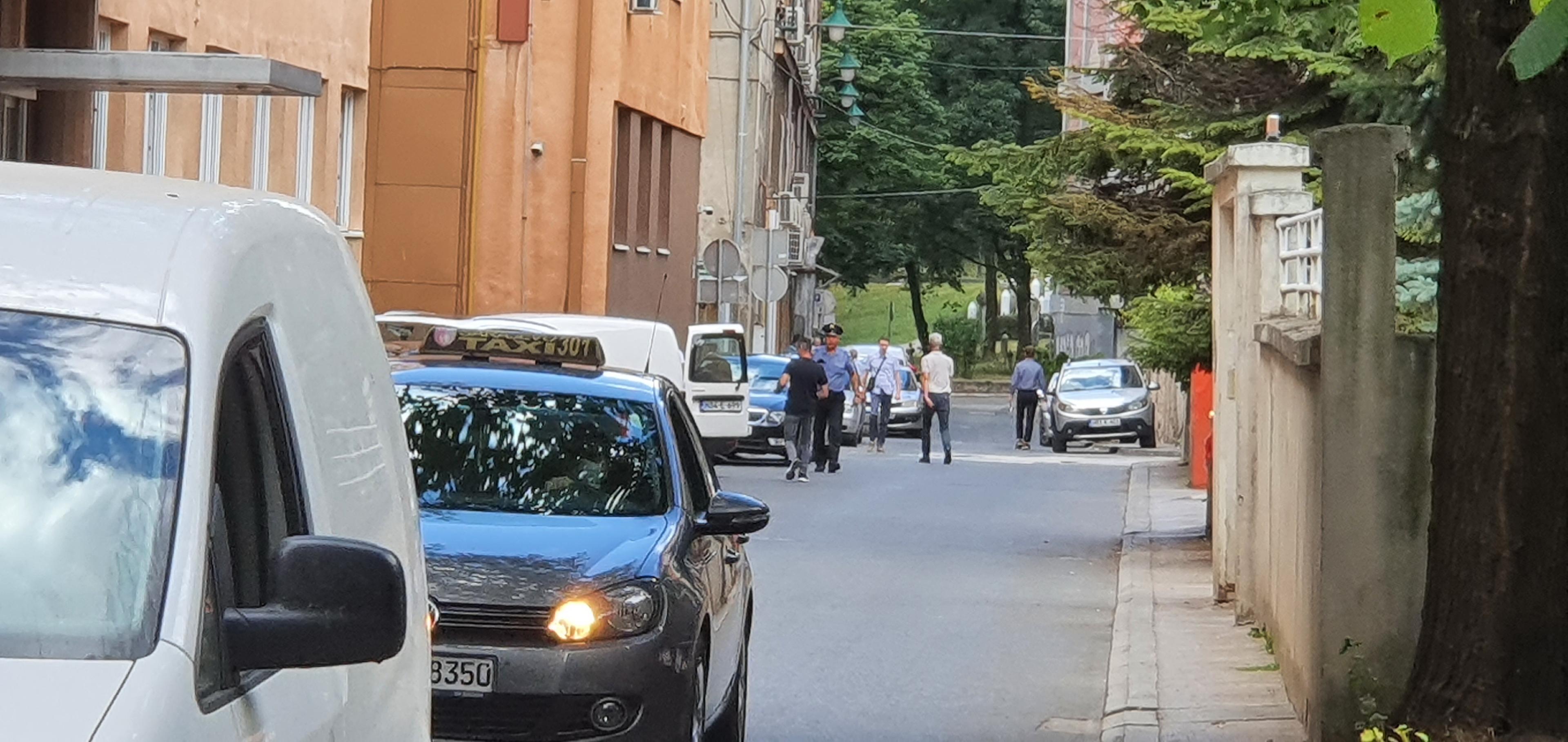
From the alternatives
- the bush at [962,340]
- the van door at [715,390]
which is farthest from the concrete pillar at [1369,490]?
the bush at [962,340]

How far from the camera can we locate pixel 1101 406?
4278 centimetres

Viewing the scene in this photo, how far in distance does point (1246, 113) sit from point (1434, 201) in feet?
28.3

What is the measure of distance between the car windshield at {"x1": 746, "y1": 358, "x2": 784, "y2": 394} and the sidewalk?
14925mm

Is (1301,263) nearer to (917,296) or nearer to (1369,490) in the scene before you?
(1369,490)

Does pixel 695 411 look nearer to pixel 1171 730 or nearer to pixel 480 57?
pixel 480 57

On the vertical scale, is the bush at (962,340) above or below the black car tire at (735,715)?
above

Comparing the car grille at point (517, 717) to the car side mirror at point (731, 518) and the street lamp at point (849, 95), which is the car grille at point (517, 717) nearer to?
the car side mirror at point (731, 518)

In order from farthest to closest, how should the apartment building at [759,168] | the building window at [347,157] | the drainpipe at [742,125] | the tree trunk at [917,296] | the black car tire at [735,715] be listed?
1. the tree trunk at [917,296]
2. the drainpipe at [742,125]
3. the apartment building at [759,168]
4. the building window at [347,157]
5. the black car tire at [735,715]

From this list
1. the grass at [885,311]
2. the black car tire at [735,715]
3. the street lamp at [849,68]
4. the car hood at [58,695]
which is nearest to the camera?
the car hood at [58,695]

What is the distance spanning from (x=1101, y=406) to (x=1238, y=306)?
88.3 feet

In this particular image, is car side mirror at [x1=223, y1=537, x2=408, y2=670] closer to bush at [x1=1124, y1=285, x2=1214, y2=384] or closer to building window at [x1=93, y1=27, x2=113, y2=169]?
building window at [x1=93, y1=27, x2=113, y2=169]

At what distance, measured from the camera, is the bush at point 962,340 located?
249 feet

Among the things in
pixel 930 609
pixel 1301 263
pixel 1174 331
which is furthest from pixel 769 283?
pixel 1301 263

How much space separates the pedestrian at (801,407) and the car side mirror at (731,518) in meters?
20.0
